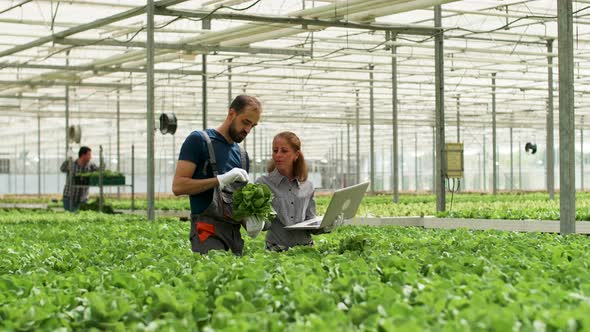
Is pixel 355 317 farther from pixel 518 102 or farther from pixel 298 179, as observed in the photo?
pixel 518 102

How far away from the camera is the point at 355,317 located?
3303mm

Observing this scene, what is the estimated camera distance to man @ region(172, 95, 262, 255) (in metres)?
5.47

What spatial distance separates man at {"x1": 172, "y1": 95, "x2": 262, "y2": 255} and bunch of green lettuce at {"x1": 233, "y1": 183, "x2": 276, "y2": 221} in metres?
0.09

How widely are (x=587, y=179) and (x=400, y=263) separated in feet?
146

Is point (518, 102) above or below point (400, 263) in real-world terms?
above

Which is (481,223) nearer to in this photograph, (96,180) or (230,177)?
(230,177)

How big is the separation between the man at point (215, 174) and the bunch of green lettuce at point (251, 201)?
9 cm

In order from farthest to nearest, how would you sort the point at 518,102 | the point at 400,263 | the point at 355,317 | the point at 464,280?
the point at 518,102 → the point at 400,263 → the point at 464,280 → the point at 355,317

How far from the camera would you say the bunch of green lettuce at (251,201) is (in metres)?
5.39

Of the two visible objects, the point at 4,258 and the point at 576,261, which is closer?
the point at 576,261

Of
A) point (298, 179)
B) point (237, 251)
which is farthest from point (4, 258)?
point (298, 179)

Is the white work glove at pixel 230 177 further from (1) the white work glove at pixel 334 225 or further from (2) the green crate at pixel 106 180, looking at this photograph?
(2) the green crate at pixel 106 180

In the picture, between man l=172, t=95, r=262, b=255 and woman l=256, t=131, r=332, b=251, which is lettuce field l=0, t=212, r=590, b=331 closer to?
man l=172, t=95, r=262, b=255

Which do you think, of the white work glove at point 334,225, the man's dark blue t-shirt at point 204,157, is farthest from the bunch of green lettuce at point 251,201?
the white work glove at point 334,225
